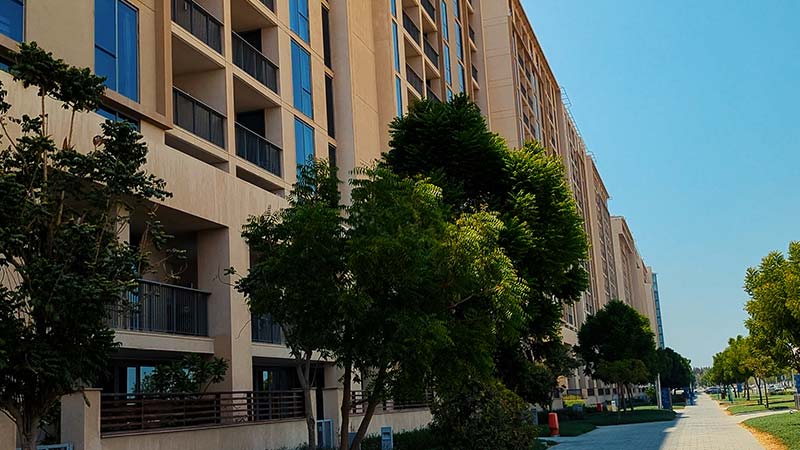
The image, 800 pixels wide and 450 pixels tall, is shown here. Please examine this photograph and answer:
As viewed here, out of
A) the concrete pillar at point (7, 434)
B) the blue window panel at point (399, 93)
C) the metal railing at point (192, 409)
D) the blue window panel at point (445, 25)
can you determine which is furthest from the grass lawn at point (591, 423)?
the concrete pillar at point (7, 434)

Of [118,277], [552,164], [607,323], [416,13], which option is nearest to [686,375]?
[607,323]

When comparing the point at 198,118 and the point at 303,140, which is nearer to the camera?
the point at 198,118

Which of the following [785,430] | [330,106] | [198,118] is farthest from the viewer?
[330,106]

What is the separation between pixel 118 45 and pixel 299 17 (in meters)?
10.6

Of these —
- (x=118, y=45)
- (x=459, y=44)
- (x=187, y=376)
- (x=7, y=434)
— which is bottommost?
(x=7, y=434)

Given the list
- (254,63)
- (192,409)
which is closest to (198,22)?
(254,63)

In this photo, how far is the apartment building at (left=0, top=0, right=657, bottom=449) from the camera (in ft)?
52.8

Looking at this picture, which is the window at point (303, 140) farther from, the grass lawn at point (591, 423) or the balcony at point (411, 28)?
the grass lawn at point (591, 423)

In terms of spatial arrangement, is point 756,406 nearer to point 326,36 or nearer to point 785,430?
point 785,430

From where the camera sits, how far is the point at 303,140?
86.3 feet

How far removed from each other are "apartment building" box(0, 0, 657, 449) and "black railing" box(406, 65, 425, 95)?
13 centimetres

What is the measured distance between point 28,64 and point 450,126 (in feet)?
51.5

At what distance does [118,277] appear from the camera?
9641mm

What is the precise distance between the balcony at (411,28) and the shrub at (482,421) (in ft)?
67.0
